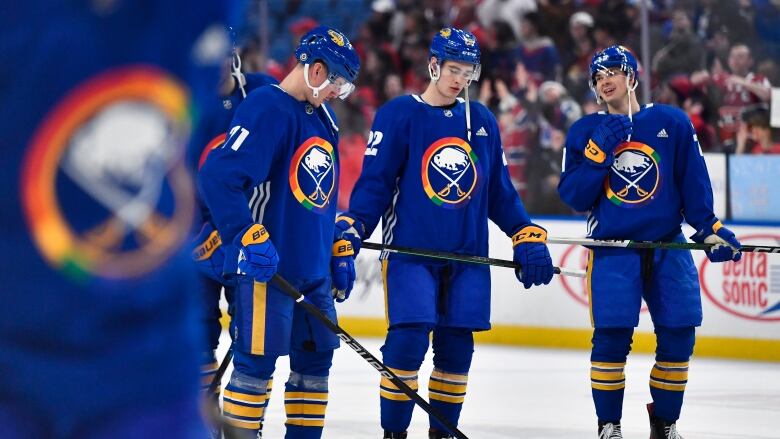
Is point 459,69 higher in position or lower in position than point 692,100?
lower

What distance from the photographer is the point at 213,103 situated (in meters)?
1.02

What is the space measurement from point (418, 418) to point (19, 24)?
420 centimetres

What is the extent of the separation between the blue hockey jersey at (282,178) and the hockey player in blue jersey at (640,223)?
1214 mm

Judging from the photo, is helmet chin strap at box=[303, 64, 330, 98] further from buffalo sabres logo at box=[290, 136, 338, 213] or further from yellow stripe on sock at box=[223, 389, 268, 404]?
yellow stripe on sock at box=[223, 389, 268, 404]

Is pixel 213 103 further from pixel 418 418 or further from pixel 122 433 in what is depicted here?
pixel 418 418

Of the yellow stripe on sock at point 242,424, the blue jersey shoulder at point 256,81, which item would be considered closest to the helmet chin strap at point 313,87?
the blue jersey shoulder at point 256,81

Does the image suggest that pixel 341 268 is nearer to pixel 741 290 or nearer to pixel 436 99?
pixel 436 99

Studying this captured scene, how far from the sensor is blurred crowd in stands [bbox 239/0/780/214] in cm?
714

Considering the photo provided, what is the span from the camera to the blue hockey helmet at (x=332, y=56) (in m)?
3.26

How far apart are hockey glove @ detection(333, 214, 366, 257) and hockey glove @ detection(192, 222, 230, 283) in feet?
1.31

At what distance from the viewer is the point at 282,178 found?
128 inches

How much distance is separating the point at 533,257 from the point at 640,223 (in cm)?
51

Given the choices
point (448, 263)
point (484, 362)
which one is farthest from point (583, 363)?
point (448, 263)

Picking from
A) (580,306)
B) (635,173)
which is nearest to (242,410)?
(635,173)
